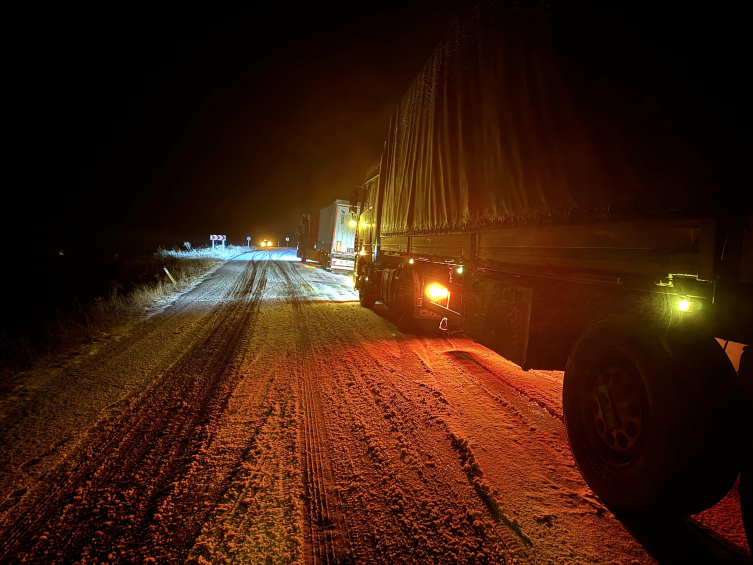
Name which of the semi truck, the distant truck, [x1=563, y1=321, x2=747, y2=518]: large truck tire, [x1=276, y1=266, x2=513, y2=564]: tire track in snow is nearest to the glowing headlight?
the semi truck

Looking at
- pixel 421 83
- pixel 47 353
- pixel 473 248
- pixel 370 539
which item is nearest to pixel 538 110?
pixel 473 248

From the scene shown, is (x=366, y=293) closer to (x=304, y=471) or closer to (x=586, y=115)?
(x=304, y=471)

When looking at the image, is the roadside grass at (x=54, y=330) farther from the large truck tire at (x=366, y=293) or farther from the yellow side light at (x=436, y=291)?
the yellow side light at (x=436, y=291)

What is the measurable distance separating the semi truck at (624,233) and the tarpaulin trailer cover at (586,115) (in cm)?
1

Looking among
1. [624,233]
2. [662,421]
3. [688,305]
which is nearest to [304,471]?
[662,421]

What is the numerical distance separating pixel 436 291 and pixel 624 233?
4168mm

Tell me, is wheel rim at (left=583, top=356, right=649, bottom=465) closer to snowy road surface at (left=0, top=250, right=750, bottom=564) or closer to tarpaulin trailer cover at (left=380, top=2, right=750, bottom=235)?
snowy road surface at (left=0, top=250, right=750, bottom=564)

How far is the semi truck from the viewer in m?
1.76

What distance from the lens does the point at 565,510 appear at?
7.94 ft

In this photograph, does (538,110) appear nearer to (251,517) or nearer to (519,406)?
(519,406)

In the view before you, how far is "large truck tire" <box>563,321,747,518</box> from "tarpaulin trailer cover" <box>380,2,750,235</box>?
2.60ft

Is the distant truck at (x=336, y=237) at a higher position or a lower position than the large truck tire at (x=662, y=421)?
higher

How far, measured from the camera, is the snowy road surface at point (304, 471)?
208 cm

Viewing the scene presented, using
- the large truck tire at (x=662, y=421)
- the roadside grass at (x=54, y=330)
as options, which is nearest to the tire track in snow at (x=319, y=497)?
the large truck tire at (x=662, y=421)
